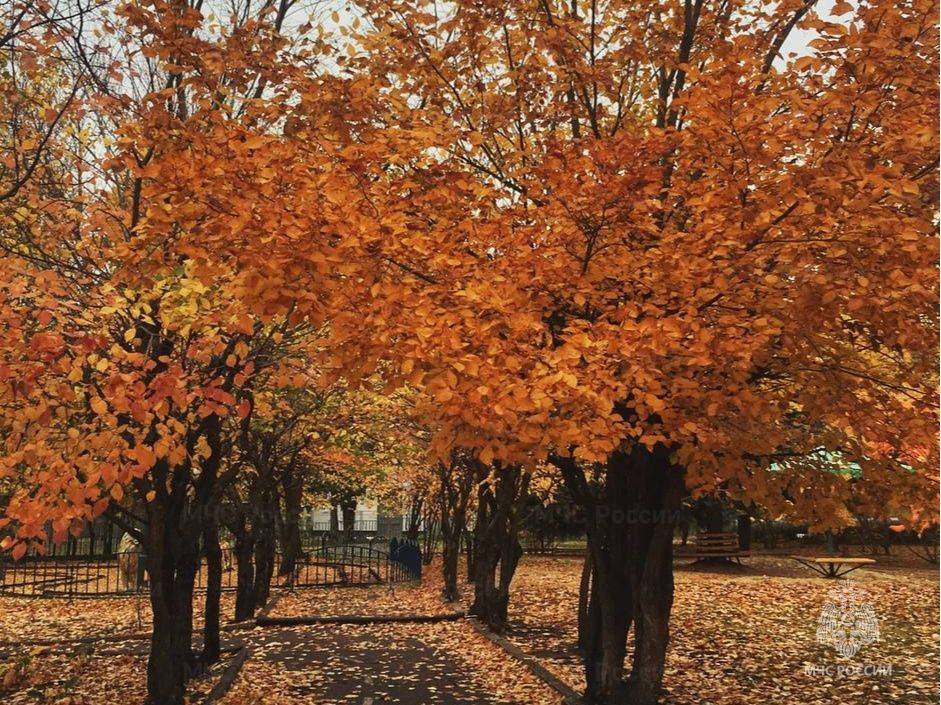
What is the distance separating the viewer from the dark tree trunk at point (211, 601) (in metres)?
12.5

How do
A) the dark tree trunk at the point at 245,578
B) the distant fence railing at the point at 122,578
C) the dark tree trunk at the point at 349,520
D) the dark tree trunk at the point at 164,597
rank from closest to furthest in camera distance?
the dark tree trunk at the point at 164,597
the dark tree trunk at the point at 245,578
the distant fence railing at the point at 122,578
the dark tree trunk at the point at 349,520

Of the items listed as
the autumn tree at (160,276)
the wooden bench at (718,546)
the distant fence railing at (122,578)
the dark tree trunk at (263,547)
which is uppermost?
the autumn tree at (160,276)

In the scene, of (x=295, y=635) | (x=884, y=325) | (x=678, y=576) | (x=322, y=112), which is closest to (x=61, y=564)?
(x=295, y=635)

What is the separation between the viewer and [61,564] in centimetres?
3106

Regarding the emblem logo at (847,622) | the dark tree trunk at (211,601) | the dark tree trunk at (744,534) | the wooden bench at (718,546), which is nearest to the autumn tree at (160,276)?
the dark tree trunk at (211,601)

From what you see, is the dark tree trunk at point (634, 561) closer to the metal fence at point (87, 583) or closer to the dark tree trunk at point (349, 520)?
the metal fence at point (87, 583)

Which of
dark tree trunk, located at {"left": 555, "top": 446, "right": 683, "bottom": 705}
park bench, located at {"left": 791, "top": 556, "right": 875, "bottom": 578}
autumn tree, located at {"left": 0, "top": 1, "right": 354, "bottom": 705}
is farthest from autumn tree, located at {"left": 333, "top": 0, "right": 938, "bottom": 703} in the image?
park bench, located at {"left": 791, "top": 556, "right": 875, "bottom": 578}

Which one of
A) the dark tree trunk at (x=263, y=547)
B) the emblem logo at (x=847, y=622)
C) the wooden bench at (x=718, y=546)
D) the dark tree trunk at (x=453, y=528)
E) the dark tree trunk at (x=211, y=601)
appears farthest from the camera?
the wooden bench at (x=718, y=546)

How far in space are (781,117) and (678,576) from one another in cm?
2083

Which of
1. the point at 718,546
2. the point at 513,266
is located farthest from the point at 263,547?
the point at 718,546

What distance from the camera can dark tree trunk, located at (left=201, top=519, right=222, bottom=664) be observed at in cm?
1248

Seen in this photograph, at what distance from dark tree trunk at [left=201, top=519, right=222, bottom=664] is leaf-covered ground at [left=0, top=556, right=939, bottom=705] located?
68cm

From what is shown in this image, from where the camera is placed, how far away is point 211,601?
1254 centimetres

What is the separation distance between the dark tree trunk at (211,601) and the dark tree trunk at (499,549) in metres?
5.50
